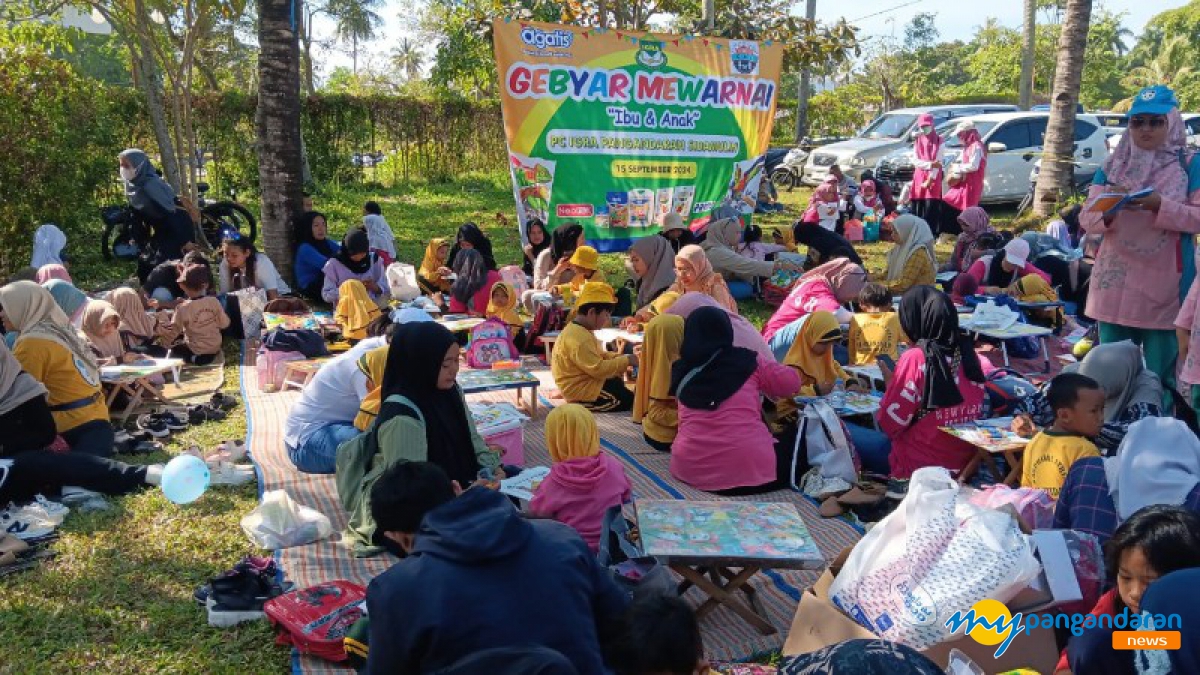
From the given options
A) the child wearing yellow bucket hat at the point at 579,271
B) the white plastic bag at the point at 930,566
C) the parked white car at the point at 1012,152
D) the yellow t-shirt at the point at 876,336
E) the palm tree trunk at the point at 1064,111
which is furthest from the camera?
the parked white car at the point at 1012,152

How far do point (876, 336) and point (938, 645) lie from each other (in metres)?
3.95

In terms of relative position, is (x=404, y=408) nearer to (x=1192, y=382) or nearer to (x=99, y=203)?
(x=1192, y=382)

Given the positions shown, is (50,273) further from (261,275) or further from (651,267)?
(651,267)

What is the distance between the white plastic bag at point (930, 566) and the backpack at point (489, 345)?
463cm

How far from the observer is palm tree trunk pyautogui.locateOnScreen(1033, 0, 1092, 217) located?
12758 millimetres

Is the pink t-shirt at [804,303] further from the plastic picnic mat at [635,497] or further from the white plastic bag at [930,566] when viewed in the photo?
the white plastic bag at [930,566]

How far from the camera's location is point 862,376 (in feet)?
21.5

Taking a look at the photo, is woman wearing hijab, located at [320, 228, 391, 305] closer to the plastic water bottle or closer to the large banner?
the large banner

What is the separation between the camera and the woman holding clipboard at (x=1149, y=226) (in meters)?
5.11

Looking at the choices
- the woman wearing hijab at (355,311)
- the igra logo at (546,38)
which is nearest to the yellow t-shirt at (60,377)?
the woman wearing hijab at (355,311)

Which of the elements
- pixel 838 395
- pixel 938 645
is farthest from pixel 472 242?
pixel 938 645

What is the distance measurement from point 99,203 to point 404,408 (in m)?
9.74

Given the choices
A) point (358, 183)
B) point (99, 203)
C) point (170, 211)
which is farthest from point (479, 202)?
point (170, 211)

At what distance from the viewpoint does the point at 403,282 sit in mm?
9445
